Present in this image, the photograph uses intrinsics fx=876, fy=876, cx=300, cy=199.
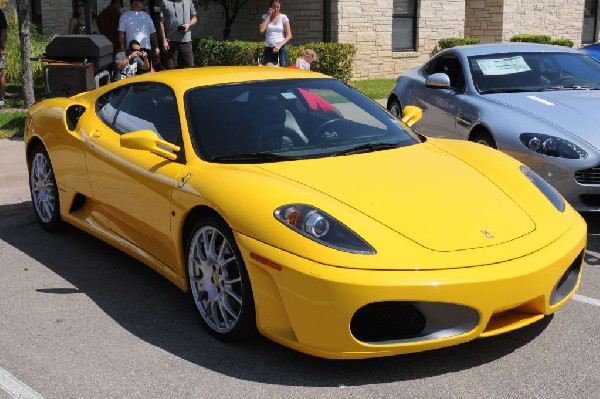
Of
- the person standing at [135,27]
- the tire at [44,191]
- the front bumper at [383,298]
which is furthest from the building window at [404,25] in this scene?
the front bumper at [383,298]

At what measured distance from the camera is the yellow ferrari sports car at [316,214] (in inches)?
150

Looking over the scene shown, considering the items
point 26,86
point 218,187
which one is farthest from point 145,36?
point 218,187

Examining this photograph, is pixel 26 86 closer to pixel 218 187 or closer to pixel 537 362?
pixel 218 187

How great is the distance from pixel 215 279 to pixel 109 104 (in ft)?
6.80

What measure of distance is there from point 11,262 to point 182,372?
2423mm

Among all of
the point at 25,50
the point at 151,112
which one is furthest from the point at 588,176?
the point at 25,50

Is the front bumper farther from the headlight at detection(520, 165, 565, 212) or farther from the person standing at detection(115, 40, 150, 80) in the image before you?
the person standing at detection(115, 40, 150, 80)

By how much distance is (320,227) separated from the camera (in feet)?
13.0

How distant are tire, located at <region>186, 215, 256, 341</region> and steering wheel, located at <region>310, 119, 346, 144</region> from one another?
93 cm

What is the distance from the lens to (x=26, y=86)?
12.6 meters

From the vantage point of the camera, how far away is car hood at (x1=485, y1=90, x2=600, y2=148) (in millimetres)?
6531

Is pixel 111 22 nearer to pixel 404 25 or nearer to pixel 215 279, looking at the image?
pixel 404 25

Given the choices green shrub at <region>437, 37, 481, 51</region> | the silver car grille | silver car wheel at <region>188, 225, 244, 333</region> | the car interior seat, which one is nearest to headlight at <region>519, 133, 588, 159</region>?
the silver car grille

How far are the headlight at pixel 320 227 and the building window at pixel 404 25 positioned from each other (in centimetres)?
1606
